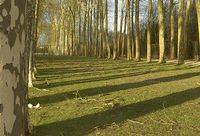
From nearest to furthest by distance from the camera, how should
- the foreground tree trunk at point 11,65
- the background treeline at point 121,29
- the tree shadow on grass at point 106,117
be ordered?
1. the foreground tree trunk at point 11,65
2. the tree shadow on grass at point 106,117
3. the background treeline at point 121,29

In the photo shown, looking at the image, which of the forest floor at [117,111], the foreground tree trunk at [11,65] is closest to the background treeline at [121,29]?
the forest floor at [117,111]

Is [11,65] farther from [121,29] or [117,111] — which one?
[121,29]

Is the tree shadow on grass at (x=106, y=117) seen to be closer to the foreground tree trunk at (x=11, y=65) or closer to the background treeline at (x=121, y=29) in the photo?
the foreground tree trunk at (x=11, y=65)

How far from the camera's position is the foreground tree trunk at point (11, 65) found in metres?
3.13

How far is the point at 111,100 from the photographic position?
37.3 ft

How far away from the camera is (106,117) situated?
9.20 metres

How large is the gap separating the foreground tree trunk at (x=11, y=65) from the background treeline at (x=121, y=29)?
2632cm

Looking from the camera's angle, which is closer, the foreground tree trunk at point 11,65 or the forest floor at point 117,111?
the foreground tree trunk at point 11,65

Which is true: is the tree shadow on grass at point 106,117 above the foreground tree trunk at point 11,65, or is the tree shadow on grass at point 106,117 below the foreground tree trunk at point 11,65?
below

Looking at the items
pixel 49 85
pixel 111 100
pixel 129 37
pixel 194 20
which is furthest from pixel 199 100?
pixel 194 20

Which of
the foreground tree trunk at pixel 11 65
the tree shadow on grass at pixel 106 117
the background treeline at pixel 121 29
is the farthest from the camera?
the background treeline at pixel 121 29

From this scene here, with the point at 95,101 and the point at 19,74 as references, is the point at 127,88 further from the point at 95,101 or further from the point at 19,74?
the point at 19,74

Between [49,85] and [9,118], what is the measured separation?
1280 centimetres

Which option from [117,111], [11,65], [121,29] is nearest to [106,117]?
[117,111]
